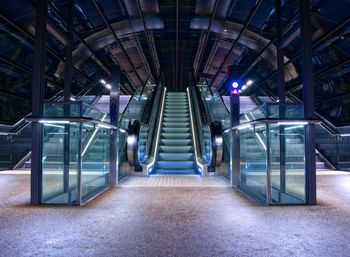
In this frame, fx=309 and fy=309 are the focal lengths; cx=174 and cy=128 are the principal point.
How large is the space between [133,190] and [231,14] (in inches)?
388

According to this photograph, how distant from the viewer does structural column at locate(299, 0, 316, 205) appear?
5086 millimetres

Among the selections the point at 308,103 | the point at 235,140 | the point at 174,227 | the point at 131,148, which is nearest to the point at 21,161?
the point at 131,148

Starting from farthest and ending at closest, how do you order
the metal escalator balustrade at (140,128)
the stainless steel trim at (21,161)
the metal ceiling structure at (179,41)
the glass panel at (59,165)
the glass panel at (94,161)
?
the stainless steel trim at (21,161) < the metal ceiling structure at (179,41) < the metal escalator balustrade at (140,128) < the glass panel at (94,161) < the glass panel at (59,165)

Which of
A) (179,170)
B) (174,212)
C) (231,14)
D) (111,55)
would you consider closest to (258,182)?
(174,212)

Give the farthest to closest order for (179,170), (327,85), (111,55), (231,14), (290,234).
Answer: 1. (111,55)
2. (231,14)
3. (327,85)
4. (179,170)
5. (290,234)

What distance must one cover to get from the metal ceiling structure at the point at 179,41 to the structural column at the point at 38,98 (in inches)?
10.6

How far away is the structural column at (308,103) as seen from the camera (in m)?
5.09

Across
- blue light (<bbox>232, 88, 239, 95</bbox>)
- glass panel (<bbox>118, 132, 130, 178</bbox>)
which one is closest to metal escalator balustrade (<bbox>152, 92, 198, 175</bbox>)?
glass panel (<bbox>118, 132, 130, 178</bbox>)

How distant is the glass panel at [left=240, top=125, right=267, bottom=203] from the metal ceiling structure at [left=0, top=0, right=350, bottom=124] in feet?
5.69

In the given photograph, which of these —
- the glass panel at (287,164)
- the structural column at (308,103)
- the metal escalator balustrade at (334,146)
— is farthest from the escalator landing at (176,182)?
the metal escalator balustrade at (334,146)

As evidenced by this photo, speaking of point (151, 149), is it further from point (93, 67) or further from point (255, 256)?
point (93, 67)

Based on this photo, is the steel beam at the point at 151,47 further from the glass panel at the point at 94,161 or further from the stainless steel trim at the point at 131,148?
the glass panel at the point at 94,161

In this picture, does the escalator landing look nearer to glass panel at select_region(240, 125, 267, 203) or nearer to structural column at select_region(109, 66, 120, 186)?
structural column at select_region(109, 66, 120, 186)

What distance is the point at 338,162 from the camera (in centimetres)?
1023
